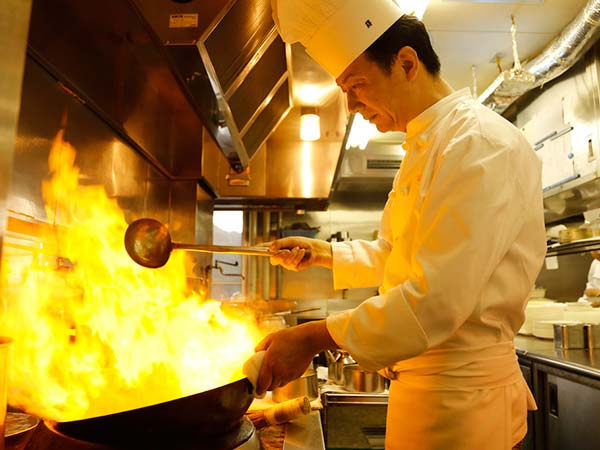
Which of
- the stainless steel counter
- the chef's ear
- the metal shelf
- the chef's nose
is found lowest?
the stainless steel counter

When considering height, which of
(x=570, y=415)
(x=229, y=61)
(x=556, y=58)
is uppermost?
(x=556, y=58)

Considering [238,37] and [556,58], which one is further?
[556,58]

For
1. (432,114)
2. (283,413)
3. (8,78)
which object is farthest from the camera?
(432,114)

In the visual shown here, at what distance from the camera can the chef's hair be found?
1354 mm

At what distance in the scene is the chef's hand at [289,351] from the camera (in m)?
1.03

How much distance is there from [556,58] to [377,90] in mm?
2728

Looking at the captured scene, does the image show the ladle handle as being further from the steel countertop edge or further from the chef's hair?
the chef's hair

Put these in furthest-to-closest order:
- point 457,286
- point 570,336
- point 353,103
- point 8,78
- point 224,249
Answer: point 570,336 → point 224,249 → point 353,103 → point 457,286 → point 8,78

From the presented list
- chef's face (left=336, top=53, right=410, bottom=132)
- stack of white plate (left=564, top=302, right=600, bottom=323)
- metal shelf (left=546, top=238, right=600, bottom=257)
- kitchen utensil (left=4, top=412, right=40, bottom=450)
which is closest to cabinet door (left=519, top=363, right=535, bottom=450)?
stack of white plate (left=564, top=302, right=600, bottom=323)

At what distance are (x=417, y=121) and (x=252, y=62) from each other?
2.67ft

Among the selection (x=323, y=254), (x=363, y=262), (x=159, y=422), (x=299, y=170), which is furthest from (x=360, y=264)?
(x=299, y=170)

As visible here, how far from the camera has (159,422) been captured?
2.68ft

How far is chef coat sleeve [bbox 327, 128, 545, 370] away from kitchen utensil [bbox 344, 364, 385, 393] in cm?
136

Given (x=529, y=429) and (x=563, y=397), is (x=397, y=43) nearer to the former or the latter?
(x=563, y=397)
